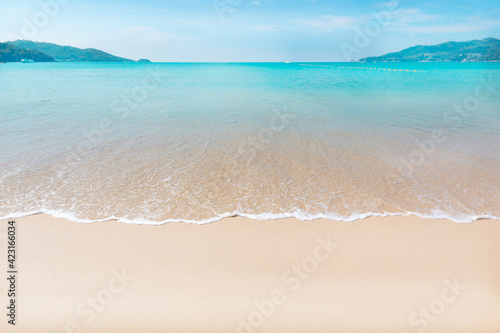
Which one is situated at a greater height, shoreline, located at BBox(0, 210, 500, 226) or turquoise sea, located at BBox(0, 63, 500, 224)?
turquoise sea, located at BBox(0, 63, 500, 224)

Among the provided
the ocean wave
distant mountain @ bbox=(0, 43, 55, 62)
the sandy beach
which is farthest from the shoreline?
distant mountain @ bbox=(0, 43, 55, 62)

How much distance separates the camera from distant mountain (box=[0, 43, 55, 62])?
142337 millimetres

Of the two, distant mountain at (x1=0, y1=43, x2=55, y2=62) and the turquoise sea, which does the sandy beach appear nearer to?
the turquoise sea

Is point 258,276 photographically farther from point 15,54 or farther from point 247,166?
point 15,54

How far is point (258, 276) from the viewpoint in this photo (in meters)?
4.32

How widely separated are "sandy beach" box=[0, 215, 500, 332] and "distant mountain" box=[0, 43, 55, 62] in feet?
673

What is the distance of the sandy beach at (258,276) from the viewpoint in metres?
3.62

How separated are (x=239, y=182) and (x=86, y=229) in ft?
13.1

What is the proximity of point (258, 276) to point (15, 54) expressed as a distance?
8710 inches

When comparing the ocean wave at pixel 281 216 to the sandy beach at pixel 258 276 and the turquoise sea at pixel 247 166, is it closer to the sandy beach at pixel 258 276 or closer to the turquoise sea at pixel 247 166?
the turquoise sea at pixel 247 166

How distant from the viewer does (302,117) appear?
15.3 meters

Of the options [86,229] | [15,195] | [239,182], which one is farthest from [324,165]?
[15,195]

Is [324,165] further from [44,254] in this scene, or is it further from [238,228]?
[44,254]

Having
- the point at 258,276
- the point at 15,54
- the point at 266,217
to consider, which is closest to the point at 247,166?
the point at 266,217
